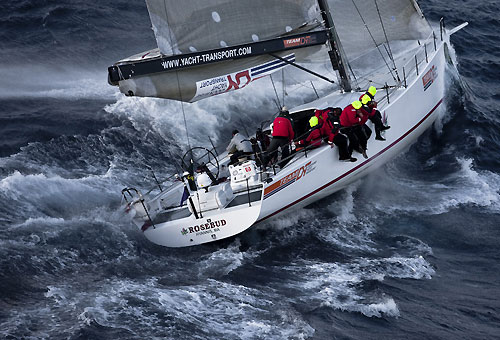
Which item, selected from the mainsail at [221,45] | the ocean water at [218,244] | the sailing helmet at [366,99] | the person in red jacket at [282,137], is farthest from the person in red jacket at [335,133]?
the mainsail at [221,45]

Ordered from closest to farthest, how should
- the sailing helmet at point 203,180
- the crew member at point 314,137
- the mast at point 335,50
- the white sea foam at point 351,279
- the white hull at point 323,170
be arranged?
1. the white sea foam at point 351,279
2. the white hull at point 323,170
3. the sailing helmet at point 203,180
4. the crew member at point 314,137
5. the mast at point 335,50

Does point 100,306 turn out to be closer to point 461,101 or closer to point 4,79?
point 4,79

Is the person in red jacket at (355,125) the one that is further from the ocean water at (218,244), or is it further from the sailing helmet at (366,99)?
the ocean water at (218,244)

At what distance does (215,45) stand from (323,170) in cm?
323

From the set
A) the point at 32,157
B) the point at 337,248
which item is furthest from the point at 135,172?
the point at 337,248

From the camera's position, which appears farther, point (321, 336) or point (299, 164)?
point (299, 164)

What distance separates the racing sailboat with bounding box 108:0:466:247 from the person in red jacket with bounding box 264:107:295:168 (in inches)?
8.7

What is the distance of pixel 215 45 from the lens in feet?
42.1

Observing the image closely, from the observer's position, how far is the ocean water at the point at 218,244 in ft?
34.0

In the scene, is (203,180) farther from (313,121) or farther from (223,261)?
(313,121)

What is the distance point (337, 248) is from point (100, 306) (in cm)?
457

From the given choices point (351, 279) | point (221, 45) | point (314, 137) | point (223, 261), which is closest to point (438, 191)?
point (314, 137)

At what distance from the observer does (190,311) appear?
1049cm

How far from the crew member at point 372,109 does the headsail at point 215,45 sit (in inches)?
54.6
